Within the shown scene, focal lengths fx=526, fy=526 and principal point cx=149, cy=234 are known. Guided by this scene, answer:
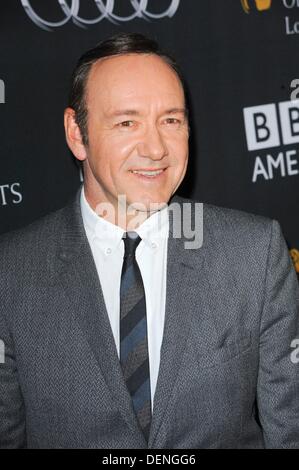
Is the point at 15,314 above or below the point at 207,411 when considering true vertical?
above

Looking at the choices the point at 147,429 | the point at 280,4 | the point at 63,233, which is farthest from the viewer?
the point at 280,4

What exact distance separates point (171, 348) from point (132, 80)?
0.78 m

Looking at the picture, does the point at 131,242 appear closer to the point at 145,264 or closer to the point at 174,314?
the point at 145,264

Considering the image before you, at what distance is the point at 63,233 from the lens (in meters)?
1.69

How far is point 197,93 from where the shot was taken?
223cm

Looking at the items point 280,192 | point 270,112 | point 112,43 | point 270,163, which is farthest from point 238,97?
point 112,43

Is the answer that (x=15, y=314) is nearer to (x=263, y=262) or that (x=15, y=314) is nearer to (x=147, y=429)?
(x=147, y=429)

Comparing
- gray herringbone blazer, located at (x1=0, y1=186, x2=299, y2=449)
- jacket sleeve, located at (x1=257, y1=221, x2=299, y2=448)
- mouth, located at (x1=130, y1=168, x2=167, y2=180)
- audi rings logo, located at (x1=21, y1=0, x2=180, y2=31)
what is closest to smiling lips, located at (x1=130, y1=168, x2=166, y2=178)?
mouth, located at (x1=130, y1=168, x2=167, y2=180)

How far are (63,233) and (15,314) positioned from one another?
0.97 feet

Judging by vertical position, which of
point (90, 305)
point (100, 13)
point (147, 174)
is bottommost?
point (90, 305)

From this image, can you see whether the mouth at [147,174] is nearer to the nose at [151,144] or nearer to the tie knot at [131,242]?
the nose at [151,144]

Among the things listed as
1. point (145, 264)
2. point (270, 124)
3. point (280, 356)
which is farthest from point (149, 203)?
point (270, 124)

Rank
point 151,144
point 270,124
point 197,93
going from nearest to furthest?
point 151,144 < point 197,93 < point 270,124

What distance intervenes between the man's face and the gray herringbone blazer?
22 cm
